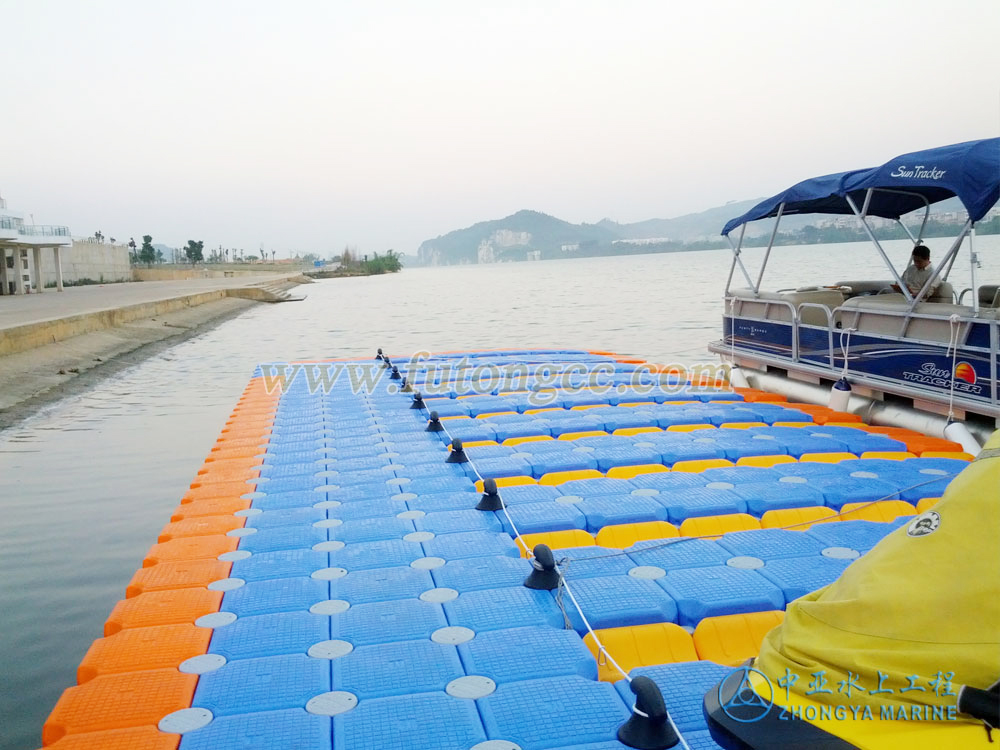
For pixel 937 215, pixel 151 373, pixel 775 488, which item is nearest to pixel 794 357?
pixel 937 215

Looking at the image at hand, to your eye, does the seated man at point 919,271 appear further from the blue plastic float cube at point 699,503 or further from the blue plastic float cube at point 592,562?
the blue plastic float cube at point 592,562

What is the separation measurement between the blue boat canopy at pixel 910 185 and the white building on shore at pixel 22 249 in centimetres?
3564

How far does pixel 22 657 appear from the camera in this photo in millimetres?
4137

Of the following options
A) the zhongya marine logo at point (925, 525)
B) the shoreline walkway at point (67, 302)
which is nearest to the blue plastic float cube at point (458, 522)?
the zhongya marine logo at point (925, 525)

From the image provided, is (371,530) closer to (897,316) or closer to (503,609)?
(503,609)

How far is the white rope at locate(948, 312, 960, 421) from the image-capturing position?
646cm

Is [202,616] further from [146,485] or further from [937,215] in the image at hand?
[937,215]

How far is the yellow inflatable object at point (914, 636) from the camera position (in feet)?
5.62

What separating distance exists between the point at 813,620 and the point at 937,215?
28.2 feet

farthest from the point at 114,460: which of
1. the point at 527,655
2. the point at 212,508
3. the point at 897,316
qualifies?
the point at 897,316

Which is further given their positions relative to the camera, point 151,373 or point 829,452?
point 151,373

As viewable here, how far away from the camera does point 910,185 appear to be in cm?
712

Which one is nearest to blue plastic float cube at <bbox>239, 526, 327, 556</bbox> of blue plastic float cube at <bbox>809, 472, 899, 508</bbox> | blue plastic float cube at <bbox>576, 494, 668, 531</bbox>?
blue plastic float cube at <bbox>576, 494, 668, 531</bbox>
